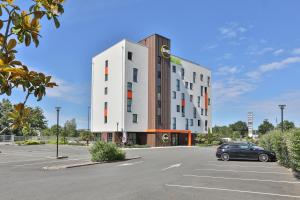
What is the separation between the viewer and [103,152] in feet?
83.0

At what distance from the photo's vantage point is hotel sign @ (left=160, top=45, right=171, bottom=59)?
6019 centimetres

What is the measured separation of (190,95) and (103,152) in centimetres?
4547

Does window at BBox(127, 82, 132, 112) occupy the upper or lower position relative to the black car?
upper

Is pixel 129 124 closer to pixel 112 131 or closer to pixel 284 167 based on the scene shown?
pixel 112 131

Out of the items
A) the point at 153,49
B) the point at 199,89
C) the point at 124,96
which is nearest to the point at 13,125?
the point at 124,96

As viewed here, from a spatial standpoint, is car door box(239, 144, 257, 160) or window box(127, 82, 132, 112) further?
window box(127, 82, 132, 112)

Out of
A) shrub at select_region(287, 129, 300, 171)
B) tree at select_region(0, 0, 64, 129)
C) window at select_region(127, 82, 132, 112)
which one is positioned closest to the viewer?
tree at select_region(0, 0, 64, 129)

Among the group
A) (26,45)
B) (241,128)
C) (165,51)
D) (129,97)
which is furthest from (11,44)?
(241,128)

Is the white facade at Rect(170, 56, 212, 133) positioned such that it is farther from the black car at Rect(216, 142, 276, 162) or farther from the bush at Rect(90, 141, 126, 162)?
the bush at Rect(90, 141, 126, 162)

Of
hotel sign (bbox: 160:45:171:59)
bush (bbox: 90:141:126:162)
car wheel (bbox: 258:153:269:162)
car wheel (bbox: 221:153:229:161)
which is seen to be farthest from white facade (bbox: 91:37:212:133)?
car wheel (bbox: 258:153:269:162)

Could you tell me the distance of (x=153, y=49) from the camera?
59.1 meters

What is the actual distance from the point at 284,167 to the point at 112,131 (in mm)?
37262

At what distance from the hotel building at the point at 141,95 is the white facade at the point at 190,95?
200mm

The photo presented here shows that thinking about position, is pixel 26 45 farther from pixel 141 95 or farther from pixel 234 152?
pixel 141 95
